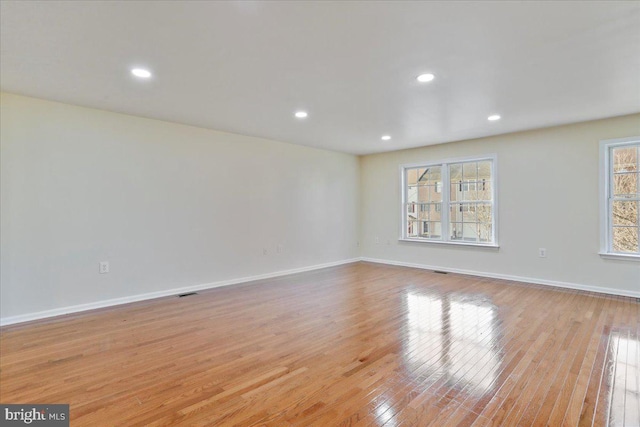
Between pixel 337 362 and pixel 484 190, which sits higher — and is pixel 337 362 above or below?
below

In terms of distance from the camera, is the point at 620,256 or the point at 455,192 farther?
the point at 455,192

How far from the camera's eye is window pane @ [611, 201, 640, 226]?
167 inches

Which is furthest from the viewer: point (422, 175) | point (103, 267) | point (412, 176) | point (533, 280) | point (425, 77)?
point (412, 176)

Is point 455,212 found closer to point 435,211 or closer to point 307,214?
point 435,211

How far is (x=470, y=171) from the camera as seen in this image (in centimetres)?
Answer: 575

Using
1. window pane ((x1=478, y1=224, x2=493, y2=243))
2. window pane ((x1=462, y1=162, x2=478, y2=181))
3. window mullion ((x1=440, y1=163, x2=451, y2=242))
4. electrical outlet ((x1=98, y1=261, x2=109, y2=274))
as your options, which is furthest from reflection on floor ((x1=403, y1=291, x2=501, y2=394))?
electrical outlet ((x1=98, y1=261, x2=109, y2=274))

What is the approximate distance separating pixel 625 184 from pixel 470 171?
2.05 m

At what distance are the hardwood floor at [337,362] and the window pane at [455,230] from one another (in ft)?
6.45

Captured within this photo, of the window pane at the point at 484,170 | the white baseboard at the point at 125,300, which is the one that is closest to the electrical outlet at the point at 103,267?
the white baseboard at the point at 125,300

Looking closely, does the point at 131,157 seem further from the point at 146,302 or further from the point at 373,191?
the point at 373,191

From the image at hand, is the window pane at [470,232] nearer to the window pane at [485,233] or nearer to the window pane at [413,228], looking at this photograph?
the window pane at [485,233]

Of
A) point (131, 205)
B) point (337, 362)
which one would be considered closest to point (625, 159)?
point (337, 362)

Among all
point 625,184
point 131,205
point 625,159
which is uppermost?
point 625,159

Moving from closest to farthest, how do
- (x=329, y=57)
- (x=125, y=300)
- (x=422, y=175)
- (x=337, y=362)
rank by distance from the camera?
(x=337, y=362) < (x=329, y=57) < (x=125, y=300) < (x=422, y=175)
